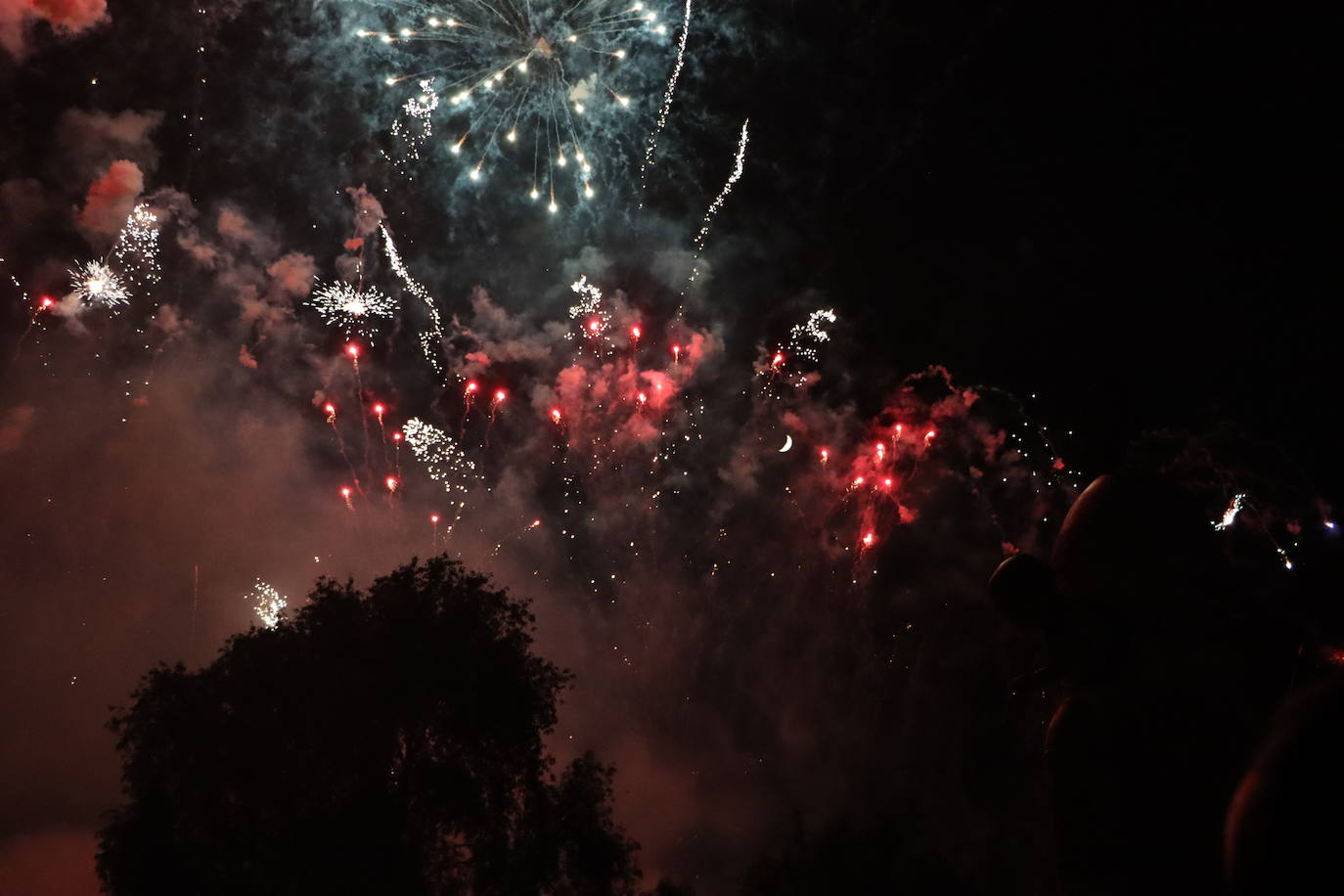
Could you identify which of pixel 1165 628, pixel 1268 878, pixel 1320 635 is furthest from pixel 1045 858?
pixel 1268 878

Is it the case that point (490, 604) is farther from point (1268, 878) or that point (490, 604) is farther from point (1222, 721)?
point (1268, 878)

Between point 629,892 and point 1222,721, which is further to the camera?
point 629,892

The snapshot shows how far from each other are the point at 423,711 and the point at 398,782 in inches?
60.4

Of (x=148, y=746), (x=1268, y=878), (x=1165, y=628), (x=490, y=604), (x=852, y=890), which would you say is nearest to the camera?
(x=1268, y=878)

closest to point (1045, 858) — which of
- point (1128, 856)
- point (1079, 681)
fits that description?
point (1128, 856)

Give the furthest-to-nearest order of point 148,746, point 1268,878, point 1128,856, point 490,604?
1. point 490,604
2. point 148,746
3. point 1128,856
4. point 1268,878

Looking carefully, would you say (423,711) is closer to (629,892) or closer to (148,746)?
(148,746)

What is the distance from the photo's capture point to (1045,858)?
449 centimetres

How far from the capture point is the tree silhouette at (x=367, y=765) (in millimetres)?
15617

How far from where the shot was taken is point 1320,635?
4426 millimetres

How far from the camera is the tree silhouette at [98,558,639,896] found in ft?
51.2

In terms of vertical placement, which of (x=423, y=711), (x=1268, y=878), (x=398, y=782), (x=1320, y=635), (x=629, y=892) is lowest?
(x=1268, y=878)

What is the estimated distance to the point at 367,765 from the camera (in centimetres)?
1648

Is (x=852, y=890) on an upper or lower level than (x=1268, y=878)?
upper
